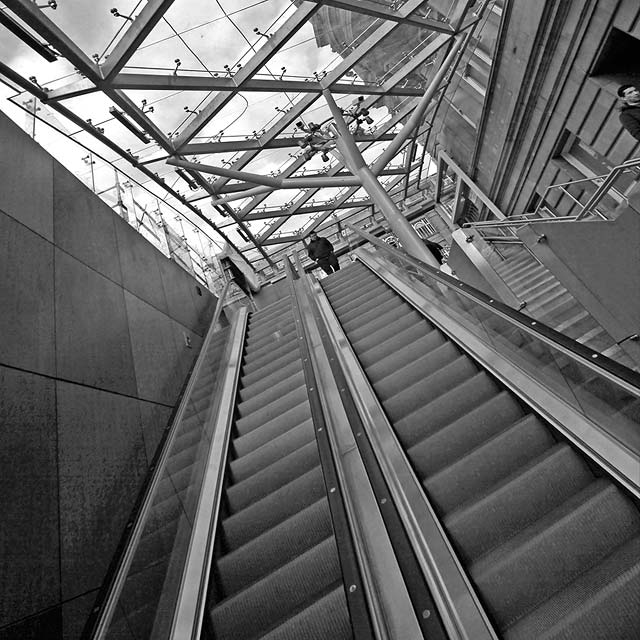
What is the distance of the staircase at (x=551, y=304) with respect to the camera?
4.50 m

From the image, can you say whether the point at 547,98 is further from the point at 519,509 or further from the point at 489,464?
the point at 519,509

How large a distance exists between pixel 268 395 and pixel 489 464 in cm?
288

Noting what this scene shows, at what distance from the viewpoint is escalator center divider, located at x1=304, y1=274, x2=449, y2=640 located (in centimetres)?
166

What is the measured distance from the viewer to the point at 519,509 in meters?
2.26

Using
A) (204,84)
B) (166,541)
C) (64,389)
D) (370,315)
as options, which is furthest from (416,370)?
(204,84)

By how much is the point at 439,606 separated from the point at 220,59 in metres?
11.2

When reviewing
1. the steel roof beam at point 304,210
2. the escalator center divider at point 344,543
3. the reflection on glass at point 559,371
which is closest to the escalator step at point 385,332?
the reflection on glass at point 559,371

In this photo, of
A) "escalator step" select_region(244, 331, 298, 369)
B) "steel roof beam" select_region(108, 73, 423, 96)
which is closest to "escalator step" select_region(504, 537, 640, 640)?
"escalator step" select_region(244, 331, 298, 369)

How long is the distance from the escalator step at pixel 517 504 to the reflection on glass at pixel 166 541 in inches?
62.7

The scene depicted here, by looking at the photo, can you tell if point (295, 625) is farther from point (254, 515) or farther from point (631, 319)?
point (631, 319)

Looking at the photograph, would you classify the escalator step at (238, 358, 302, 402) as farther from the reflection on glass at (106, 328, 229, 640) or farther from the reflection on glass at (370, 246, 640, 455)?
the reflection on glass at (370, 246, 640, 455)

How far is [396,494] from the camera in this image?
7.98ft

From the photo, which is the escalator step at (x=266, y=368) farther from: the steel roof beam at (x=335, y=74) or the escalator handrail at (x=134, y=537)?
the steel roof beam at (x=335, y=74)

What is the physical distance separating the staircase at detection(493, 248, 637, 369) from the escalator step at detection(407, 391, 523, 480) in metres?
1.99
